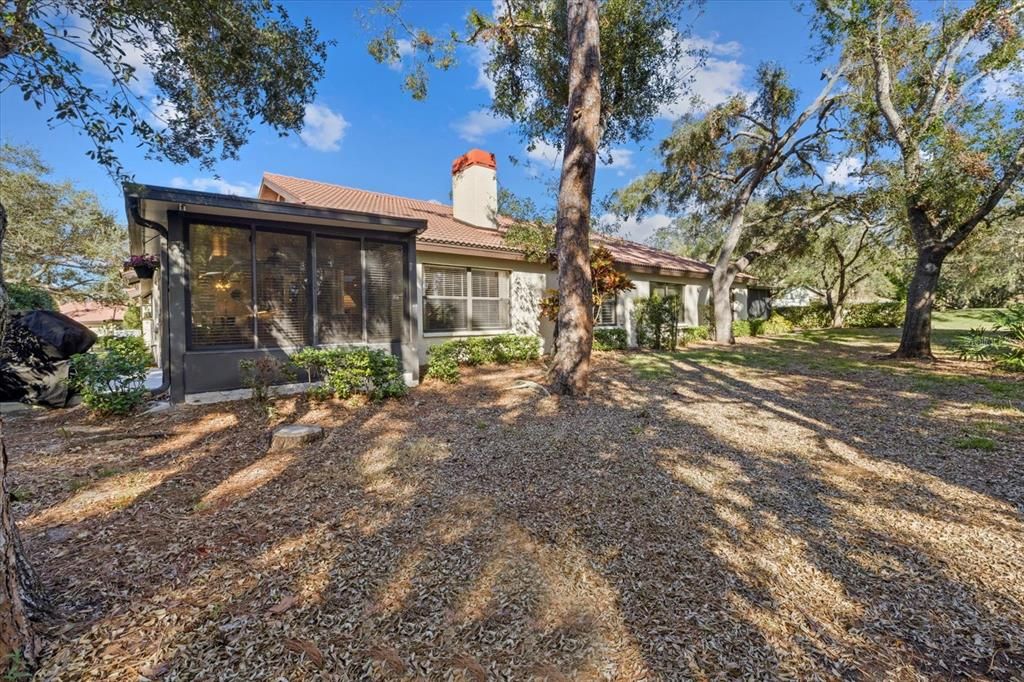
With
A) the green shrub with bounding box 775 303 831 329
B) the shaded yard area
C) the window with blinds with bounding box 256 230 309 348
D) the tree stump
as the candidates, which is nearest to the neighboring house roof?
the window with blinds with bounding box 256 230 309 348

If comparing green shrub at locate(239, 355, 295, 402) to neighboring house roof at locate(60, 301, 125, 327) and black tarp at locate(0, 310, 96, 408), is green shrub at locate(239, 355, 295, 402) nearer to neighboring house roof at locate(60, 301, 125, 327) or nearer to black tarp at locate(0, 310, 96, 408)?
black tarp at locate(0, 310, 96, 408)

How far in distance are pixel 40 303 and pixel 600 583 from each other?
51.5 feet

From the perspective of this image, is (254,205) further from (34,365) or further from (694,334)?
(694,334)

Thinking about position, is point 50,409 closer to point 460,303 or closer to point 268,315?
point 268,315

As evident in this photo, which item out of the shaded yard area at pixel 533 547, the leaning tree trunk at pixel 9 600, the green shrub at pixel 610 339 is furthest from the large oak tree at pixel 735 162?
the leaning tree trunk at pixel 9 600

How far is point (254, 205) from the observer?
6793mm

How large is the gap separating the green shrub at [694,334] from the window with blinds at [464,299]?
24.8 feet

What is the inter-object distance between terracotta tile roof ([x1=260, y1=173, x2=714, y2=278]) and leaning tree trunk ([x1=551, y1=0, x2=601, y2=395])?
3873 millimetres

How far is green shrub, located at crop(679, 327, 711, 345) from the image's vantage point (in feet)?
52.7

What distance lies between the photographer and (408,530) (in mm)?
3305

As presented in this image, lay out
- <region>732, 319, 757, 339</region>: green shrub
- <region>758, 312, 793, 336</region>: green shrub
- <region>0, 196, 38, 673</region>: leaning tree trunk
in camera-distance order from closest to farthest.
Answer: <region>0, 196, 38, 673</region>: leaning tree trunk → <region>732, 319, 757, 339</region>: green shrub → <region>758, 312, 793, 336</region>: green shrub

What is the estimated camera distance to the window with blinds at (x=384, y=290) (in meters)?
8.46

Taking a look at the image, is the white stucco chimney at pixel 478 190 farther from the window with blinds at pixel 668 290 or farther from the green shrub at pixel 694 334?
the green shrub at pixel 694 334

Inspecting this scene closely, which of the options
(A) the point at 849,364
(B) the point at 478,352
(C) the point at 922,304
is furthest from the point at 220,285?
(C) the point at 922,304
